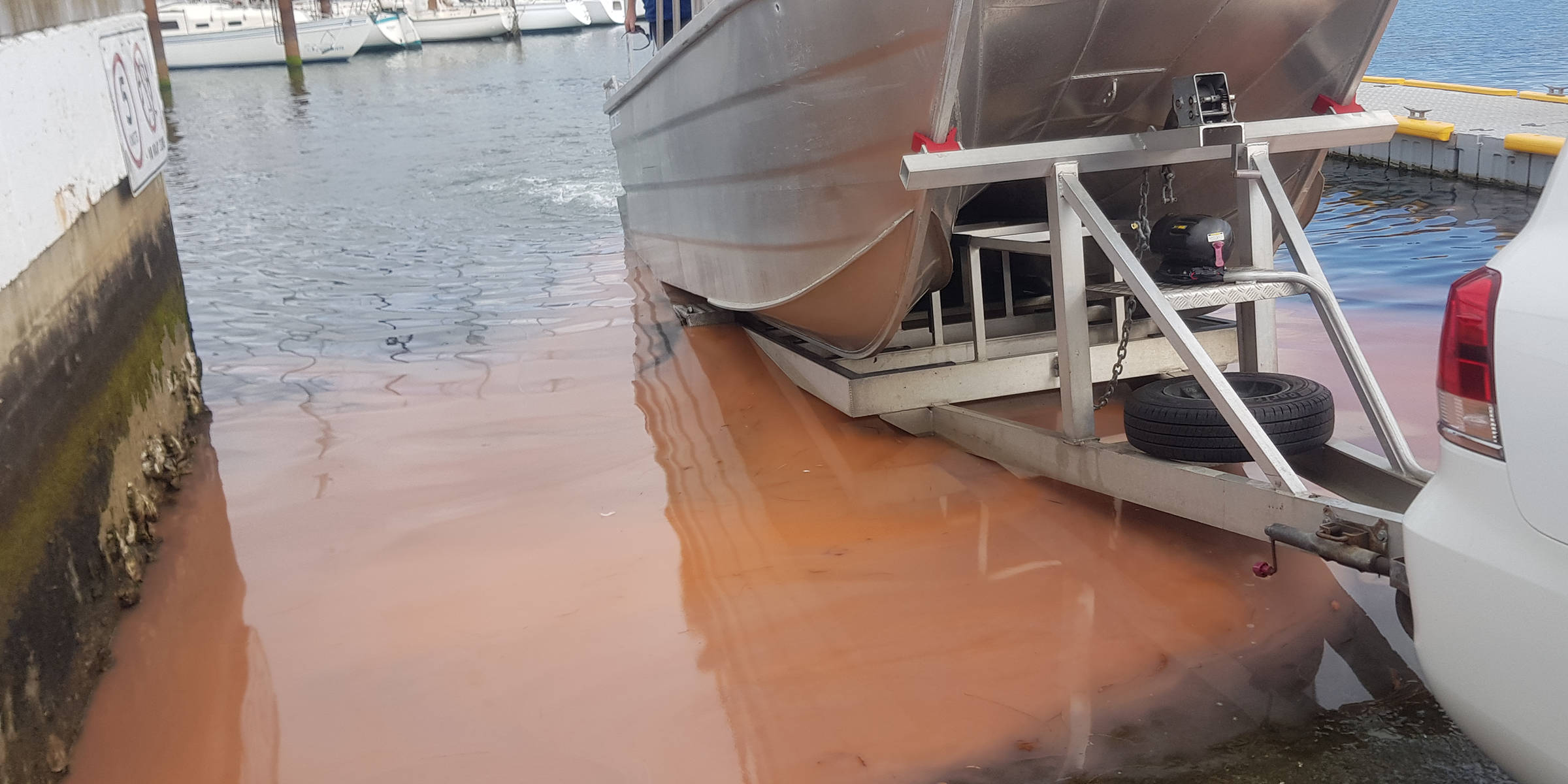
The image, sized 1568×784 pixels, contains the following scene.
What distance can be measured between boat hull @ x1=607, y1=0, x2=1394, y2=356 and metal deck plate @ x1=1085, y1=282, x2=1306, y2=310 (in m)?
0.86

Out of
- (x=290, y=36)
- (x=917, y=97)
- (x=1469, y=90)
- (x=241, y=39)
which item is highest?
(x=241, y=39)

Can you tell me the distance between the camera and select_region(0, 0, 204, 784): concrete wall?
122 inches

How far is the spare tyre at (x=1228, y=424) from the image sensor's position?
3730 mm

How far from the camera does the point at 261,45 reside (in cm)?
4659

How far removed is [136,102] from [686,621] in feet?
13.4

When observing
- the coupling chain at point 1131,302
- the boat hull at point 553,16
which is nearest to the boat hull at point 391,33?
the boat hull at point 553,16

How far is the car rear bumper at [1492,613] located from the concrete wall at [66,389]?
321cm

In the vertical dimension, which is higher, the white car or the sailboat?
the sailboat

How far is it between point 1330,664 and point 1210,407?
93 centimetres

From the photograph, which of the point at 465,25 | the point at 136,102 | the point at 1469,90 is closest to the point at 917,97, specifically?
the point at 136,102

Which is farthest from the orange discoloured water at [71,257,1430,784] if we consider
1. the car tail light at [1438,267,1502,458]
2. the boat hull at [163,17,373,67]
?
the boat hull at [163,17,373,67]

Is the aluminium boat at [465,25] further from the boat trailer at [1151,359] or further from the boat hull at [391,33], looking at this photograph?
the boat trailer at [1151,359]

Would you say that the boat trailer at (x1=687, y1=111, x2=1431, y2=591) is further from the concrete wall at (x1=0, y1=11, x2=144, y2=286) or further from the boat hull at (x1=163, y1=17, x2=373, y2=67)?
the boat hull at (x1=163, y1=17, x2=373, y2=67)

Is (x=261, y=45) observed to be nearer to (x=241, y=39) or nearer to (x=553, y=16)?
(x=241, y=39)
